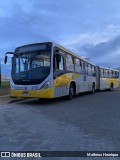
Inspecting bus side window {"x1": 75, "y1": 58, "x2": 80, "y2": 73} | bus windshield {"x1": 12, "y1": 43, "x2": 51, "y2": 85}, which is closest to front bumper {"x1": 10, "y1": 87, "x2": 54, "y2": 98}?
bus windshield {"x1": 12, "y1": 43, "x2": 51, "y2": 85}

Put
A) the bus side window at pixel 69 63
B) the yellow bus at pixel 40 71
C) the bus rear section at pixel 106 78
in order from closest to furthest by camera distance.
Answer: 1. the yellow bus at pixel 40 71
2. the bus side window at pixel 69 63
3. the bus rear section at pixel 106 78

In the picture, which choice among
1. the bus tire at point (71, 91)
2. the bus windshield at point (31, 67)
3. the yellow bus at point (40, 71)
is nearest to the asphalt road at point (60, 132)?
the yellow bus at point (40, 71)

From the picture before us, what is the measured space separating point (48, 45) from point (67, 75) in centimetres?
281

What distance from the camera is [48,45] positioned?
15.8m

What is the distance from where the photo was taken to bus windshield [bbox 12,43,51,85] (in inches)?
605

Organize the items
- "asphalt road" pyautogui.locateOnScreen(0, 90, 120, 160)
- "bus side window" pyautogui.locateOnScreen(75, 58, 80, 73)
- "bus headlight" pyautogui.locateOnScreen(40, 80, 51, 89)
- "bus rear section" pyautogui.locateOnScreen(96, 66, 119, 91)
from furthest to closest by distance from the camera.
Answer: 1. "bus rear section" pyautogui.locateOnScreen(96, 66, 119, 91)
2. "bus side window" pyautogui.locateOnScreen(75, 58, 80, 73)
3. "bus headlight" pyautogui.locateOnScreen(40, 80, 51, 89)
4. "asphalt road" pyautogui.locateOnScreen(0, 90, 120, 160)

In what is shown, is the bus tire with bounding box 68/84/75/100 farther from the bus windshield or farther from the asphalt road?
the asphalt road

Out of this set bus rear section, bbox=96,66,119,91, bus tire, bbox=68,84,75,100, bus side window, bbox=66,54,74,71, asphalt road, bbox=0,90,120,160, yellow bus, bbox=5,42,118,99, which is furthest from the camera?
bus rear section, bbox=96,66,119,91

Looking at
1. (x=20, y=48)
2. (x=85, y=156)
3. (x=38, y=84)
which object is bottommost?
(x=85, y=156)

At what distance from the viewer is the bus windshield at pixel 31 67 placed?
50.4 feet

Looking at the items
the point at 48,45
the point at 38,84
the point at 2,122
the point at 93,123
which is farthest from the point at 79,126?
the point at 48,45

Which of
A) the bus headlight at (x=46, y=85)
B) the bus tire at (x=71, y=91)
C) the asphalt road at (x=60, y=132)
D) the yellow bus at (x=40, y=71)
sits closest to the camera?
the asphalt road at (x=60, y=132)

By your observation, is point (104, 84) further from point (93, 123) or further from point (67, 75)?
point (93, 123)

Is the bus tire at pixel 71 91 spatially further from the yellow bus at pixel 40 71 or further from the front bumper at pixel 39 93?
the front bumper at pixel 39 93
